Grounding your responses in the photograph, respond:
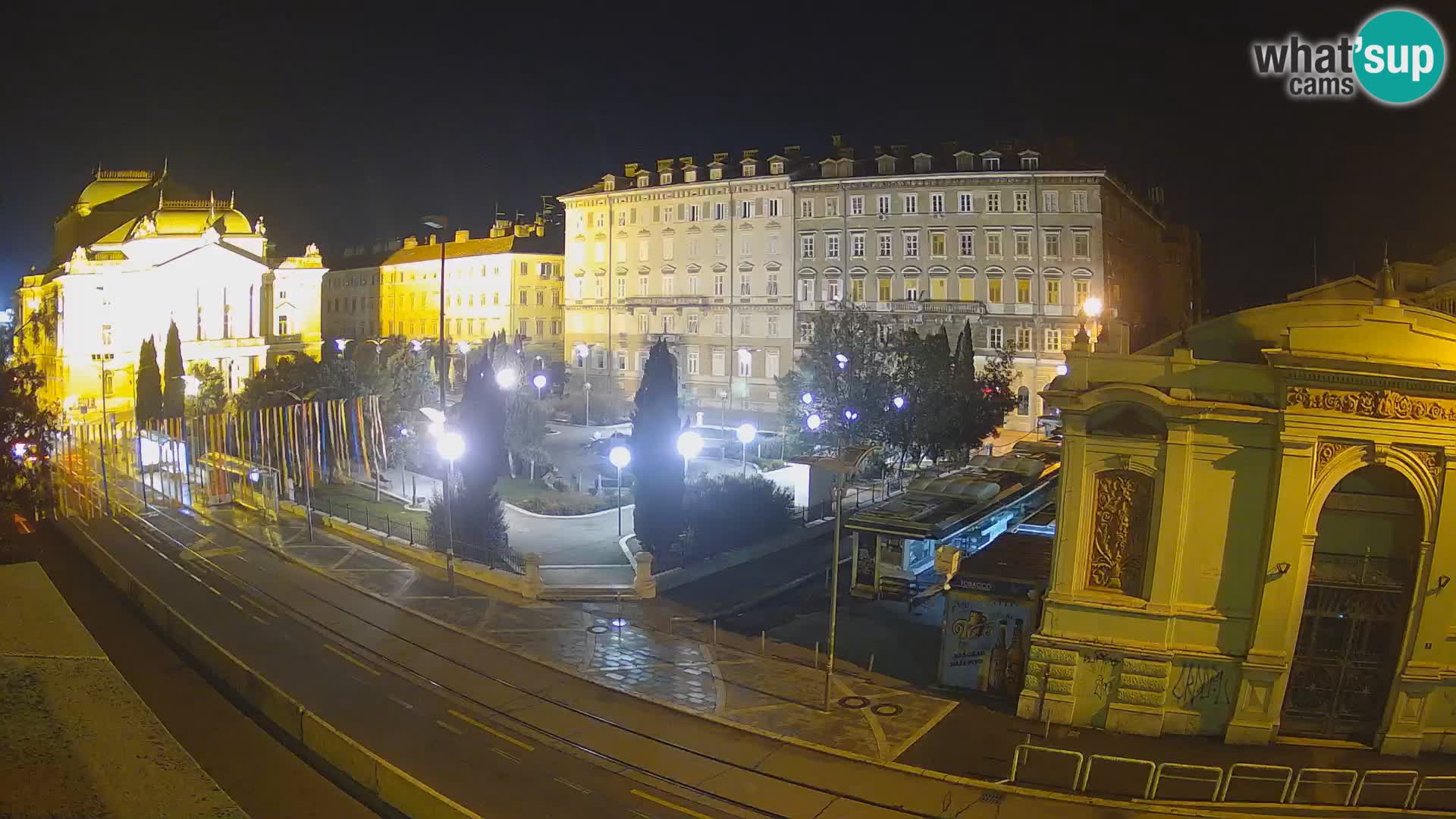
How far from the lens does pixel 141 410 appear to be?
165 feet

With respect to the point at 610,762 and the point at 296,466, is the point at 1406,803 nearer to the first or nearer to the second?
the point at 610,762

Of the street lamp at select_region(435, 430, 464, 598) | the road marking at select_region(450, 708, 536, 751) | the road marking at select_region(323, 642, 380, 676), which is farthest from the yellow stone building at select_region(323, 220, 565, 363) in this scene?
the road marking at select_region(450, 708, 536, 751)

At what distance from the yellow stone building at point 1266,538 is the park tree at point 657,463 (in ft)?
42.3

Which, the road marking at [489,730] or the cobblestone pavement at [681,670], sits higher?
the cobblestone pavement at [681,670]

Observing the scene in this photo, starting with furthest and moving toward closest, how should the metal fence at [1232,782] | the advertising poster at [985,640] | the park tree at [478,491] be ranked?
the park tree at [478,491], the advertising poster at [985,640], the metal fence at [1232,782]

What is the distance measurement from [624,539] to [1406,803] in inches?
819

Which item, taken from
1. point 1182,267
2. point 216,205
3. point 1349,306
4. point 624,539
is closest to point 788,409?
point 624,539

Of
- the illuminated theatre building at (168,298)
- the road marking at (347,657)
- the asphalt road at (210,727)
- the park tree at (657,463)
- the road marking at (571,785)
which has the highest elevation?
the illuminated theatre building at (168,298)

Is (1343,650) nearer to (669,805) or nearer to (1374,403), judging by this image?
(1374,403)

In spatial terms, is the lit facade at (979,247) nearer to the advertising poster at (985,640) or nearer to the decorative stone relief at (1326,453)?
the advertising poster at (985,640)

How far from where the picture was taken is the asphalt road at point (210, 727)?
45.5ft

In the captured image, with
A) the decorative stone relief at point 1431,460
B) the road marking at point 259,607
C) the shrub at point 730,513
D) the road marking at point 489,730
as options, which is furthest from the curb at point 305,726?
the decorative stone relief at point 1431,460

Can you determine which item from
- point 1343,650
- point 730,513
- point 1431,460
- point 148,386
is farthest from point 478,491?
point 148,386

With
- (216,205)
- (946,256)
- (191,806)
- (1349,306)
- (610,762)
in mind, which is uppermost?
(216,205)
